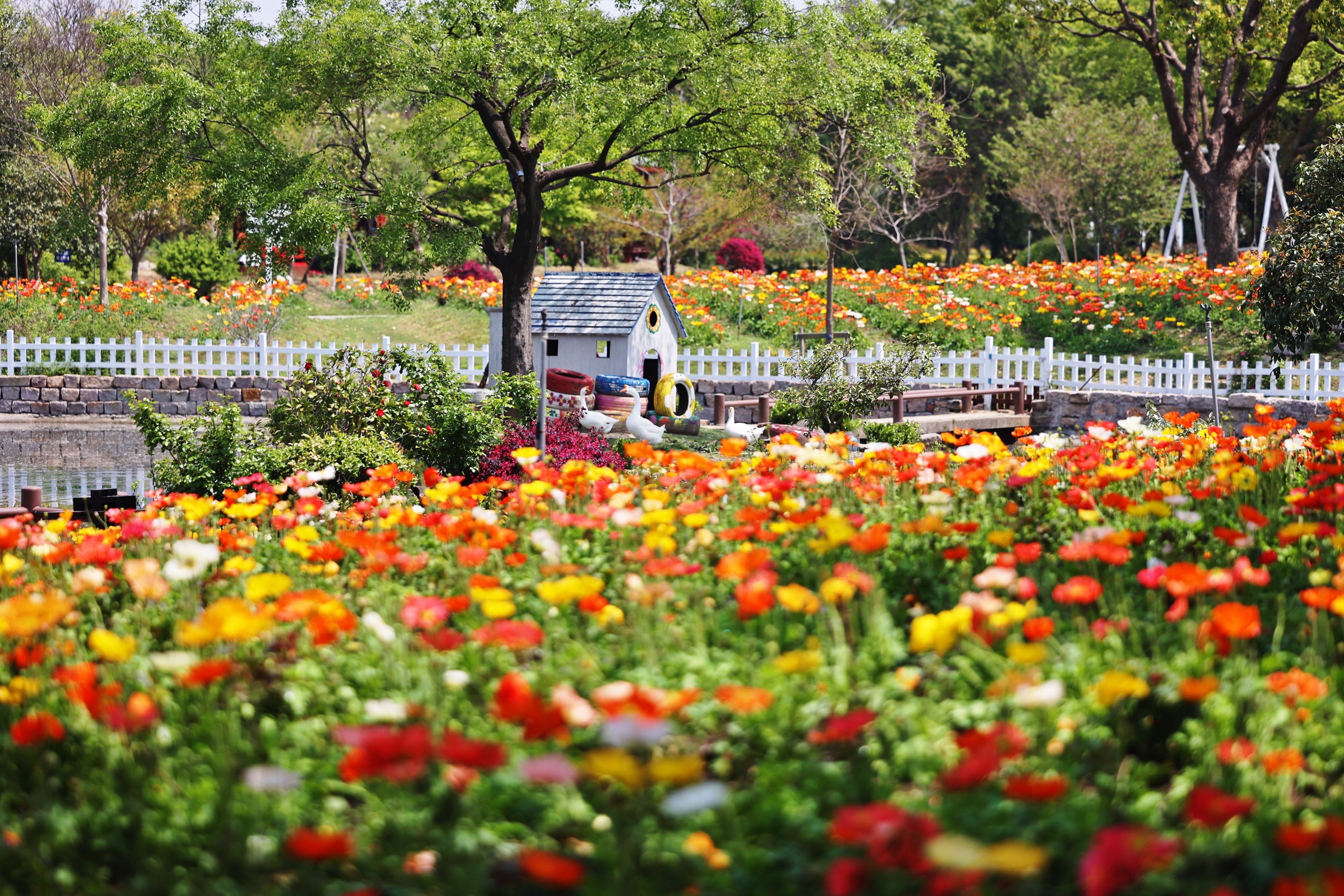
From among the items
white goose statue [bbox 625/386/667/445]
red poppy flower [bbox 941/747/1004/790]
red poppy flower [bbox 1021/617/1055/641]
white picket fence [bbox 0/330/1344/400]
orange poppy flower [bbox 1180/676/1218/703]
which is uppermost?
white picket fence [bbox 0/330/1344/400]

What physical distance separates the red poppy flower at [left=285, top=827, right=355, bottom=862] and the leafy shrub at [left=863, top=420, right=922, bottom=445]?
1031 centimetres

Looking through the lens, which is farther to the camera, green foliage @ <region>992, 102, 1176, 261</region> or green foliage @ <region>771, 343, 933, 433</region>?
green foliage @ <region>992, 102, 1176, 261</region>

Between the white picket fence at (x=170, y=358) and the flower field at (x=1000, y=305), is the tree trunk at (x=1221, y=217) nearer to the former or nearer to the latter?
the flower field at (x=1000, y=305)

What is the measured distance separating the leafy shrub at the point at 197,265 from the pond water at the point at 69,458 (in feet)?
32.2

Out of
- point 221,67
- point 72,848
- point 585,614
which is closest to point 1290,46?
point 221,67

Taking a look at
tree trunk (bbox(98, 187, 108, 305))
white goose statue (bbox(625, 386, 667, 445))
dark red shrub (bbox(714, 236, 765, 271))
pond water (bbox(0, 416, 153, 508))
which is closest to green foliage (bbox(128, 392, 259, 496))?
pond water (bbox(0, 416, 153, 508))

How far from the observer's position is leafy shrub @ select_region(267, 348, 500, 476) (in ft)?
32.3

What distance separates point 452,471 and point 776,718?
758 centimetres

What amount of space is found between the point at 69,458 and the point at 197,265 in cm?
1333

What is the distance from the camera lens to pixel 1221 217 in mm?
22875

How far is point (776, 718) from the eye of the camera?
2699 millimetres

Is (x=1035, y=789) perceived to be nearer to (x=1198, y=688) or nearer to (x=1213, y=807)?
(x=1213, y=807)

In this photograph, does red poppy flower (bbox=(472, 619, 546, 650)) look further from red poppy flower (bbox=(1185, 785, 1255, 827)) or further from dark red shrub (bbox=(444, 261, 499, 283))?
dark red shrub (bbox=(444, 261, 499, 283))

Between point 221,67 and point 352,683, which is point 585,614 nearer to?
point 352,683
